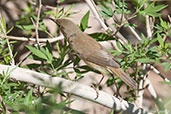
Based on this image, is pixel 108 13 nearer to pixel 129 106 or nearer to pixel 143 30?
pixel 129 106

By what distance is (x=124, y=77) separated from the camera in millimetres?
2605

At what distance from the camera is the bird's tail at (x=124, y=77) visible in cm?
258

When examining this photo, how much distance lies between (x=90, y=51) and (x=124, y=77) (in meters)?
0.47

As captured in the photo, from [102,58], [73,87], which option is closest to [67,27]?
[102,58]

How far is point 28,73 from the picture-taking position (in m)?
2.14

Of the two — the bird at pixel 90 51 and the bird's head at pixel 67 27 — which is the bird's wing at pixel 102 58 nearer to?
the bird at pixel 90 51

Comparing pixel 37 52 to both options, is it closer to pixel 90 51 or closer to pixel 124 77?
pixel 90 51

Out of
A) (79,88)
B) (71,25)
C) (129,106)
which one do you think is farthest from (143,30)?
(79,88)

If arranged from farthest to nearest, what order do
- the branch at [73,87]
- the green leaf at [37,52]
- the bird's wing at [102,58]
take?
the bird's wing at [102,58], the green leaf at [37,52], the branch at [73,87]

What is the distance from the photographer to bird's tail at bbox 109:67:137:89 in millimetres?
2580

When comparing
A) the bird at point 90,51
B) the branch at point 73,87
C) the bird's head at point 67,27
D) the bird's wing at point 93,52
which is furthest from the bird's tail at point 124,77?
the bird's head at point 67,27

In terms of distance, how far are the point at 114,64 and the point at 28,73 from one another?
0.88 metres

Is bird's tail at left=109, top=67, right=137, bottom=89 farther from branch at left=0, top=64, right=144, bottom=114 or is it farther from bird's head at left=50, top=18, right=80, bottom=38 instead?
bird's head at left=50, top=18, right=80, bottom=38

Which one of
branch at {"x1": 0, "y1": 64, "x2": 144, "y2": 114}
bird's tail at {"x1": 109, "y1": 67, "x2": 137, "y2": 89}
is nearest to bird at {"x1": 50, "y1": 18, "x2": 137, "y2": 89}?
bird's tail at {"x1": 109, "y1": 67, "x2": 137, "y2": 89}
